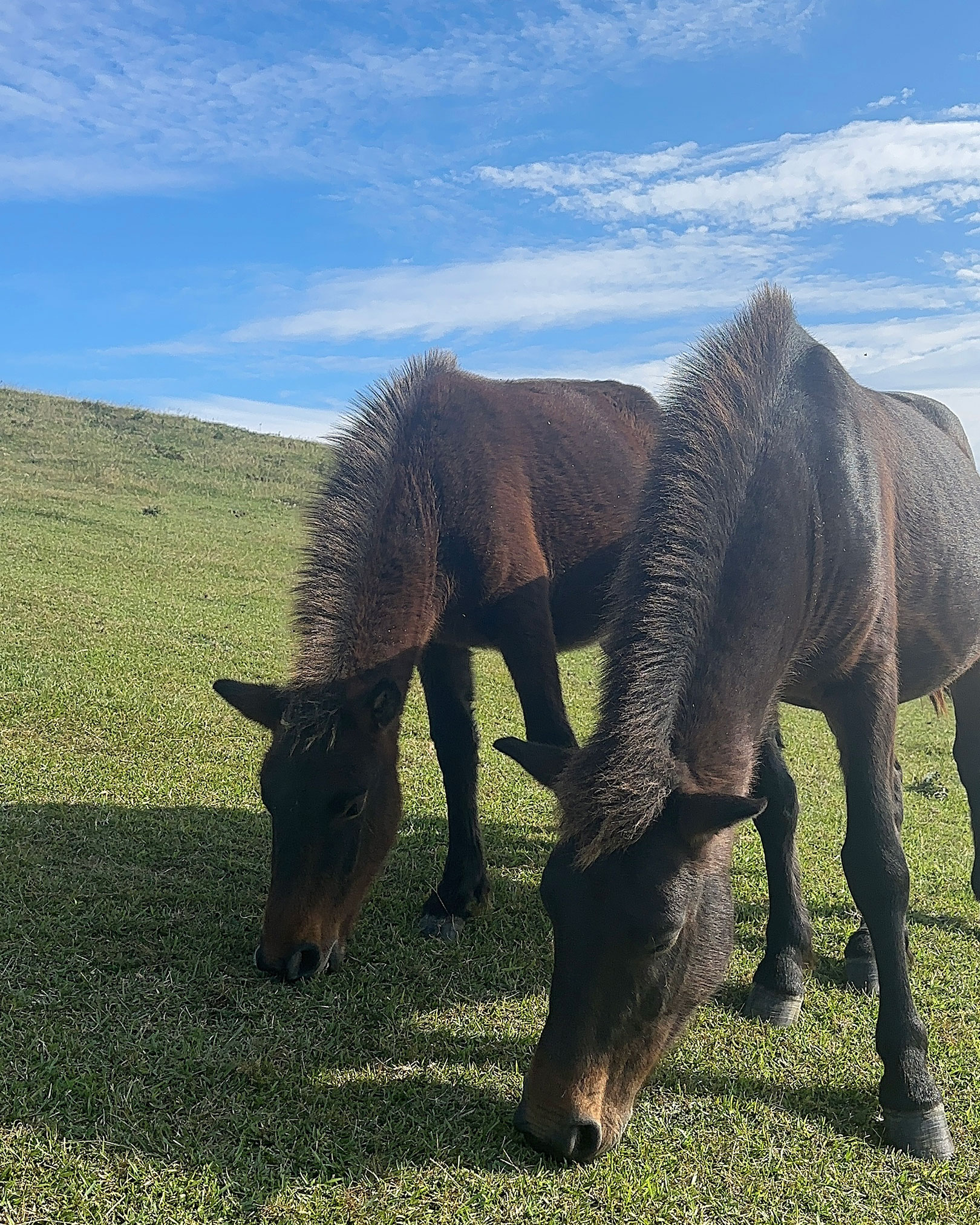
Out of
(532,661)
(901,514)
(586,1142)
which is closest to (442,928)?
(532,661)

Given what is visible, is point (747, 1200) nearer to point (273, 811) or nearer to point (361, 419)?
point (273, 811)

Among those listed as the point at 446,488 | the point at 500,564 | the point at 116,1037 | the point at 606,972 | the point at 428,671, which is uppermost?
the point at 446,488

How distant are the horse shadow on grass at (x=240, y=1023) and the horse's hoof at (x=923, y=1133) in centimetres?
15

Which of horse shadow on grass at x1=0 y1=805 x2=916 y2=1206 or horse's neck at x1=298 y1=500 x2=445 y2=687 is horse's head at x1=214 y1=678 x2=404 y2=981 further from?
horse shadow on grass at x1=0 y1=805 x2=916 y2=1206

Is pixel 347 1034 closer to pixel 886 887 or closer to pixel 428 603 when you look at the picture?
pixel 428 603

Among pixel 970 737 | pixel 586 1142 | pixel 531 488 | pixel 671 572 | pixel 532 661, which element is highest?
pixel 531 488

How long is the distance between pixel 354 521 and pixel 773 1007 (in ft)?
10.3

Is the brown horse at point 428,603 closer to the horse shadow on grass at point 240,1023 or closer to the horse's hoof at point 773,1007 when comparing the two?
the horse shadow on grass at point 240,1023

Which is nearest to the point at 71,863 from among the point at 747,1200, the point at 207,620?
the point at 747,1200

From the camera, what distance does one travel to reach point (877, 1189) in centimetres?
324

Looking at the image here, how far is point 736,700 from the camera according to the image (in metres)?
3.37

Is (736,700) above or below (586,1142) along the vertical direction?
above

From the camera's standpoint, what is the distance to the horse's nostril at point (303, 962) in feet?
12.5

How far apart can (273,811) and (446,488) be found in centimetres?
194
